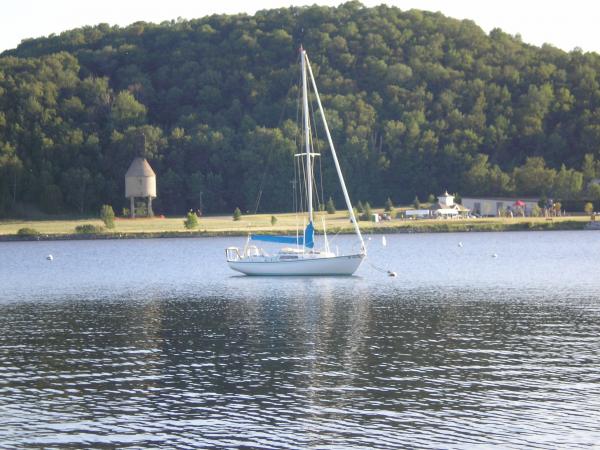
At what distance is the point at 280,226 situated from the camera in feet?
467

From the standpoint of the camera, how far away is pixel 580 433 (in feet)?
87.6

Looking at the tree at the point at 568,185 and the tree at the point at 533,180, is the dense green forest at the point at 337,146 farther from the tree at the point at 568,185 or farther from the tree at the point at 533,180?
the tree at the point at 568,185

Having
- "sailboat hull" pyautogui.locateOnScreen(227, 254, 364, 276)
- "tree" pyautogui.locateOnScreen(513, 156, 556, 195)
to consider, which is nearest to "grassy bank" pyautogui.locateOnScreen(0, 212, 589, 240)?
"tree" pyautogui.locateOnScreen(513, 156, 556, 195)

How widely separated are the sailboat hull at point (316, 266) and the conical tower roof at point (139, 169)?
98365 millimetres

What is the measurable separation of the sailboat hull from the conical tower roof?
98.4 meters

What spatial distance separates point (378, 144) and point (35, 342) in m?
154

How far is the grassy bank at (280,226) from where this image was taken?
467 feet

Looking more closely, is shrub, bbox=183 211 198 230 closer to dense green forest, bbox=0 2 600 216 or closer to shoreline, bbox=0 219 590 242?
shoreline, bbox=0 219 590 242

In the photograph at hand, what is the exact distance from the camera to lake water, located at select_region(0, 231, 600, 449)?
1094 inches

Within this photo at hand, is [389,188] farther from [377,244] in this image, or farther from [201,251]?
[201,251]

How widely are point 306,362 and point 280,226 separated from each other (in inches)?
4111

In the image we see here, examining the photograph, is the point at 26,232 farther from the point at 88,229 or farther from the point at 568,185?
the point at 568,185

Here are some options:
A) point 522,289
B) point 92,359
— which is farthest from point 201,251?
point 92,359

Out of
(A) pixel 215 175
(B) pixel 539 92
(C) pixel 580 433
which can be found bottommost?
(C) pixel 580 433
